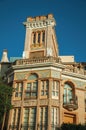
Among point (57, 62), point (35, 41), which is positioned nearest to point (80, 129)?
point (57, 62)

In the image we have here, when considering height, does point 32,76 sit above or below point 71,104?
above

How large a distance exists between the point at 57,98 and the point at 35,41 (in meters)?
12.1

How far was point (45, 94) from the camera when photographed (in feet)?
91.5

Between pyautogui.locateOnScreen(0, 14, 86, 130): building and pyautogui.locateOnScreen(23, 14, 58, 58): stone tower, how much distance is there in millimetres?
6091

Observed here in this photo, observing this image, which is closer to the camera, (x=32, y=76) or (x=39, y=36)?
(x=32, y=76)

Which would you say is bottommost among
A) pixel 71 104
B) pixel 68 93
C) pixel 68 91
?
pixel 71 104

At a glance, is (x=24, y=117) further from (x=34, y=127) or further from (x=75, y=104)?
(x=75, y=104)

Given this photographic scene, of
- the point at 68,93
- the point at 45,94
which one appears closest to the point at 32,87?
the point at 45,94

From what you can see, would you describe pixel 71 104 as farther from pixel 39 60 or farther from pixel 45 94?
pixel 39 60

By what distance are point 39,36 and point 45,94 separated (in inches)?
496

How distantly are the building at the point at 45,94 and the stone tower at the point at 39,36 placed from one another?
6.09m

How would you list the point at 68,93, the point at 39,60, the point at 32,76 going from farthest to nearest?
the point at 68,93, the point at 39,60, the point at 32,76

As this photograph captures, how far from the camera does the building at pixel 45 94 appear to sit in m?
26.8

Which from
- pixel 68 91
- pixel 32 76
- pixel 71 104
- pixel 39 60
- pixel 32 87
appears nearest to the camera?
pixel 71 104
